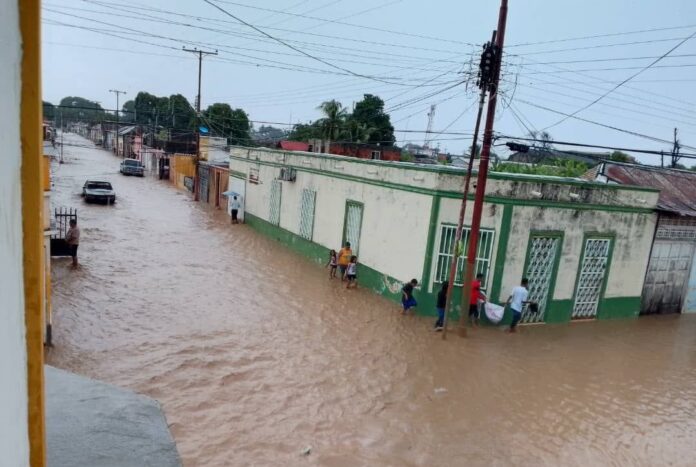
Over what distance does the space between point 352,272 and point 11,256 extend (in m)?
13.3

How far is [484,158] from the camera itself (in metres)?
10.7

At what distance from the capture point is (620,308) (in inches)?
577

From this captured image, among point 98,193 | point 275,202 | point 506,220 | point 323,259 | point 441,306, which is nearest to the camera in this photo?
point 441,306

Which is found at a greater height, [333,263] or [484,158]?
[484,158]

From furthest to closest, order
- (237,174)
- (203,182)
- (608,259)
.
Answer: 1. (203,182)
2. (237,174)
3. (608,259)

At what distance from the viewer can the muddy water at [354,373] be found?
7242 millimetres

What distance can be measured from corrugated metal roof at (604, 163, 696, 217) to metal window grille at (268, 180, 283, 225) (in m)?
Answer: 12.1

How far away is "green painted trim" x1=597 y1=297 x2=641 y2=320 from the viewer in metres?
14.4

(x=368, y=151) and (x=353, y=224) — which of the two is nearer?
(x=353, y=224)

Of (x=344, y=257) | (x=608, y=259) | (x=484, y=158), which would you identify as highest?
(x=484, y=158)

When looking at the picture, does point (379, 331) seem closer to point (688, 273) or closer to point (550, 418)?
point (550, 418)

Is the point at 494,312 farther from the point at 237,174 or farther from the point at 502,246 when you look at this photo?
the point at 237,174

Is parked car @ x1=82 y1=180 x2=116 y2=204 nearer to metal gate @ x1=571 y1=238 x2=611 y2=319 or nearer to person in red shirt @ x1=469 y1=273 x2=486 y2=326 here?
person in red shirt @ x1=469 y1=273 x2=486 y2=326

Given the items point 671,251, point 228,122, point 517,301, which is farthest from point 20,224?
point 228,122
